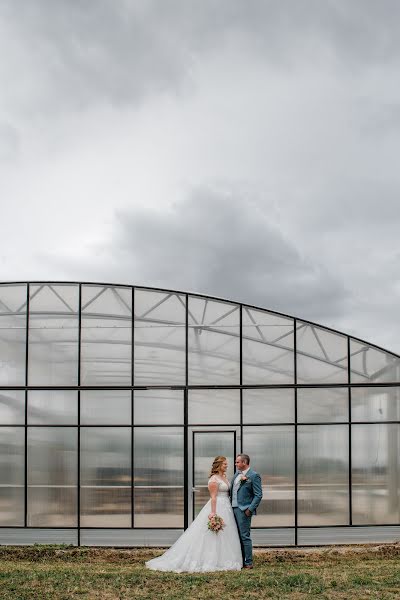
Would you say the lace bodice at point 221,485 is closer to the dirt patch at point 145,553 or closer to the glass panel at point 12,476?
the dirt patch at point 145,553

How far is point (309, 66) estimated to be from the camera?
14484mm

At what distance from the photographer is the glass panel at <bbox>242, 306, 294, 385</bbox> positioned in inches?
587

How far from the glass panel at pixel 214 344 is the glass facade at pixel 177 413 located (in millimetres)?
21

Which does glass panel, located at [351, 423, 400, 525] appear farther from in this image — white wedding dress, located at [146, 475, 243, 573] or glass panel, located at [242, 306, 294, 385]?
white wedding dress, located at [146, 475, 243, 573]

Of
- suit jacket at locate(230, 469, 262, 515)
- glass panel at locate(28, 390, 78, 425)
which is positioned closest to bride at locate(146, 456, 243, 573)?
suit jacket at locate(230, 469, 262, 515)

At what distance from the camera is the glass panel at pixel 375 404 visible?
1487 cm

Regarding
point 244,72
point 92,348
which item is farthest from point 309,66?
point 92,348

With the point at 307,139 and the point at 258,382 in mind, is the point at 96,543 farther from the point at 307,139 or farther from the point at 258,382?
the point at 307,139

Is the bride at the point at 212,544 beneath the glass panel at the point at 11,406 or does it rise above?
beneath

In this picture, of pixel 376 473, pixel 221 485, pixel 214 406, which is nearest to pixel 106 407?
pixel 214 406

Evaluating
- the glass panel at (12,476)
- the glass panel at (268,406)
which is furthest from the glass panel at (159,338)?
the glass panel at (12,476)

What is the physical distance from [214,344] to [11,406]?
423 cm

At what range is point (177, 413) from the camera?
14.8 meters

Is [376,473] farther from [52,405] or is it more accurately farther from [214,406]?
[52,405]
